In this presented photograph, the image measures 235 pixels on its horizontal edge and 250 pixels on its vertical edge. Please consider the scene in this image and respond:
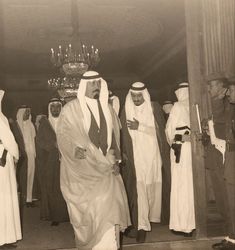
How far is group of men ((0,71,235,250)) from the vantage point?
4.57 meters

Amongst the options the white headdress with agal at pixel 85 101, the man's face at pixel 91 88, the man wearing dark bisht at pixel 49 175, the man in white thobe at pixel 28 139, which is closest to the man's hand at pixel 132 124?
the white headdress with agal at pixel 85 101

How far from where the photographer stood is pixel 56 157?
7152 mm

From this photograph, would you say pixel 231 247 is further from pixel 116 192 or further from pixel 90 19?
pixel 90 19

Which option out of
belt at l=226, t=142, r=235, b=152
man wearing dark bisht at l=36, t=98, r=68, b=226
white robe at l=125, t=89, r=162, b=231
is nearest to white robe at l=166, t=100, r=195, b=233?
white robe at l=125, t=89, r=162, b=231

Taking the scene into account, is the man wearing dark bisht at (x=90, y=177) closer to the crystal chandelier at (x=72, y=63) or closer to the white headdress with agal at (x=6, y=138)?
the white headdress with agal at (x=6, y=138)

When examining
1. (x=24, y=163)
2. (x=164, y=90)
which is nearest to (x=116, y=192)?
(x=24, y=163)

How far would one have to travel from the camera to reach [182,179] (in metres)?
5.72

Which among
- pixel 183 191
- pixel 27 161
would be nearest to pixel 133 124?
pixel 183 191

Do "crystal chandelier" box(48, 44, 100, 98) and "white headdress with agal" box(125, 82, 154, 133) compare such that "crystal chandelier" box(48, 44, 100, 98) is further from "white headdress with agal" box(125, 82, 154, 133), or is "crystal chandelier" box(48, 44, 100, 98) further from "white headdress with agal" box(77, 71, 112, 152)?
"white headdress with agal" box(77, 71, 112, 152)

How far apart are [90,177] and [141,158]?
135 cm

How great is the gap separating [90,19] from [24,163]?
348 cm

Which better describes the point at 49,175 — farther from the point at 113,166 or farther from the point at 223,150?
the point at 223,150

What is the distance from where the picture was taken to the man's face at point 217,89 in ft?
15.8

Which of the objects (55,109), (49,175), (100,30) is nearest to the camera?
(49,175)
